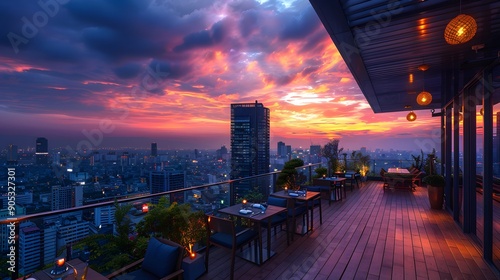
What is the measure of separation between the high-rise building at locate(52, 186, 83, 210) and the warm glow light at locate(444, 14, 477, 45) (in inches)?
238

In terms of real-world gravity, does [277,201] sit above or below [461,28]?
below

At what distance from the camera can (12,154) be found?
533 cm

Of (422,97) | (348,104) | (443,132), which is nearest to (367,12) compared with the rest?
(422,97)

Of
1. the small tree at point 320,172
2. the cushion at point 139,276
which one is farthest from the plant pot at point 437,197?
the cushion at point 139,276

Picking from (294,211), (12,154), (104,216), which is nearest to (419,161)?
(294,211)

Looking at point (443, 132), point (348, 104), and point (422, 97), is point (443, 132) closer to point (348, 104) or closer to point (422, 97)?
point (422, 97)

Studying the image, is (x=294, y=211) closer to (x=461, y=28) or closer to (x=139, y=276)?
(x=139, y=276)

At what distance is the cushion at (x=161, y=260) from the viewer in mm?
2311

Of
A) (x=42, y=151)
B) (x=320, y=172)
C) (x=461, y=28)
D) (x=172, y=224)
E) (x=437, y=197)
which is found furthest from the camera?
(x=320, y=172)

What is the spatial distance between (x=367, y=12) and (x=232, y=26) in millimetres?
3548

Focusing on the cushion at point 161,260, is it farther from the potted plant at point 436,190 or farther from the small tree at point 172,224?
the potted plant at point 436,190

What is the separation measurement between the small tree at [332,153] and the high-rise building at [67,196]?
10.5 metres

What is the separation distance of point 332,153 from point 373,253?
8.65m

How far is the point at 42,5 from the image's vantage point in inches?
166
